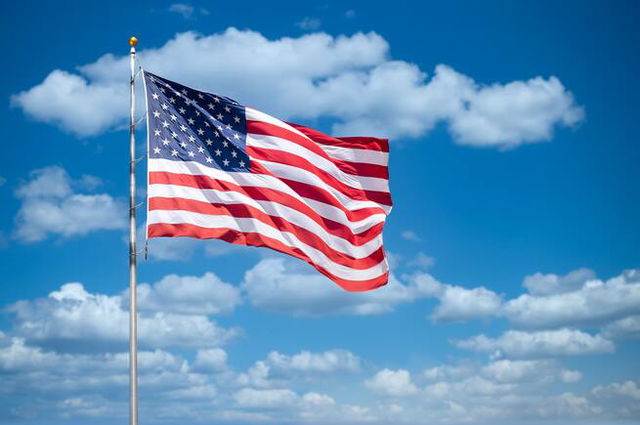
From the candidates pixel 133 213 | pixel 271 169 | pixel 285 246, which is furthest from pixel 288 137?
pixel 133 213

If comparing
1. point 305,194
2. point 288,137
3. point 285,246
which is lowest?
point 285,246

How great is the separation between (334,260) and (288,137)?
5428 millimetres

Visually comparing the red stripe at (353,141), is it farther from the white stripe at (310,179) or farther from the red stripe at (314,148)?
the white stripe at (310,179)

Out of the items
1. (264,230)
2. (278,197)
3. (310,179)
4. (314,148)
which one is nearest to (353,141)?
(314,148)

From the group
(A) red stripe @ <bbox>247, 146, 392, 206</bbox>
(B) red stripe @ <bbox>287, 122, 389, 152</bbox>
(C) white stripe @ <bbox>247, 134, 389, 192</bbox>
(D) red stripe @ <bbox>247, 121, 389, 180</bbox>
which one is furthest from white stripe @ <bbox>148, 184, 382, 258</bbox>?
(B) red stripe @ <bbox>287, 122, 389, 152</bbox>

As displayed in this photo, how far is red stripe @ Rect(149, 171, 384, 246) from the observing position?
32.7 m

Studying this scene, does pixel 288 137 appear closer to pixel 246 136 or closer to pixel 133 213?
pixel 246 136

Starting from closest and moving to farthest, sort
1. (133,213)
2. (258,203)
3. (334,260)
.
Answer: (133,213)
(258,203)
(334,260)

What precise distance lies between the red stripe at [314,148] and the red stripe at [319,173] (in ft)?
2.26

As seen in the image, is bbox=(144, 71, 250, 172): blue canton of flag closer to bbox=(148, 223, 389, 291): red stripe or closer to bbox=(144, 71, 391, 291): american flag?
bbox=(144, 71, 391, 291): american flag

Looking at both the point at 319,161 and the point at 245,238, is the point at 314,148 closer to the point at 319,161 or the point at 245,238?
the point at 319,161

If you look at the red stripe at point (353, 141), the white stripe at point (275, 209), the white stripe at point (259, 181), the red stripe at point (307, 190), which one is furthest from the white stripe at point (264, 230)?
the red stripe at point (353, 141)

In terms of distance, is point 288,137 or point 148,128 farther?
point 288,137

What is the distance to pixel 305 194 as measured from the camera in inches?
1446
